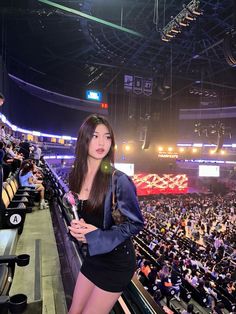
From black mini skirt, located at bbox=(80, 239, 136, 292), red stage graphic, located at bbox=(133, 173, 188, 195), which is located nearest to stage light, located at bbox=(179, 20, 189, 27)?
black mini skirt, located at bbox=(80, 239, 136, 292)

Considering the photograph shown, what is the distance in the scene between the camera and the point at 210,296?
6.36m

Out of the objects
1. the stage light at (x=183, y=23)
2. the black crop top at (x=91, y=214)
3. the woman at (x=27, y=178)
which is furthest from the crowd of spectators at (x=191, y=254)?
the stage light at (x=183, y=23)

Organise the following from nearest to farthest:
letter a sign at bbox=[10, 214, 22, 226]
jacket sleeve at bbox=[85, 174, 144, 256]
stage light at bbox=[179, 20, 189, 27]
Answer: jacket sleeve at bbox=[85, 174, 144, 256]
letter a sign at bbox=[10, 214, 22, 226]
stage light at bbox=[179, 20, 189, 27]

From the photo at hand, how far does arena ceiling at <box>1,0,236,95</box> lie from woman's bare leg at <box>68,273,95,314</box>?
8148 millimetres

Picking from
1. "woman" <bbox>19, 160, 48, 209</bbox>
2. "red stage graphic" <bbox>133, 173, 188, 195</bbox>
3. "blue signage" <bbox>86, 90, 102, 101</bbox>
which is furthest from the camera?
"blue signage" <bbox>86, 90, 102, 101</bbox>

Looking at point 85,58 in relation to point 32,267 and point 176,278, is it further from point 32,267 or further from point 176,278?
point 32,267

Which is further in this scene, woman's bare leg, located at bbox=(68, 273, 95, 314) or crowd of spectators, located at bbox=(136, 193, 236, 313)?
crowd of spectators, located at bbox=(136, 193, 236, 313)

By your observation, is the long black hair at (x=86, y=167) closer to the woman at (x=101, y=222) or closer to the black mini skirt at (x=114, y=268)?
the woman at (x=101, y=222)

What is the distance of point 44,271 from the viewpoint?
260 centimetres

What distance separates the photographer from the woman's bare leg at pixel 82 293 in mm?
1342

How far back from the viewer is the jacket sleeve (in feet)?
3.83

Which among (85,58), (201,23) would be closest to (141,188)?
(85,58)

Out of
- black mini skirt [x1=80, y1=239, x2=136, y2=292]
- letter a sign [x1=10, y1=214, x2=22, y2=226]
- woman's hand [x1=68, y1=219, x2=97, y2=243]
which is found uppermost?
woman's hand [x1=68, y1=219, x2=97, y2=243]

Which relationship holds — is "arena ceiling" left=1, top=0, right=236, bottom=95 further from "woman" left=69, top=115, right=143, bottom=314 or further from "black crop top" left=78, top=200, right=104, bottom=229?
"black crop top" left=78, top=200, right=104, bottom=229
